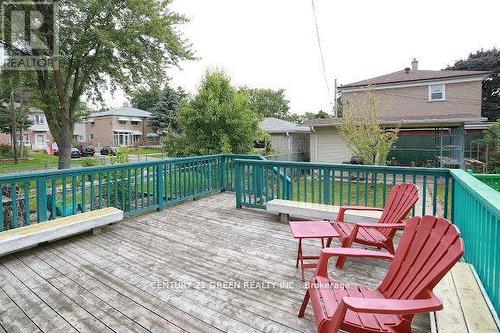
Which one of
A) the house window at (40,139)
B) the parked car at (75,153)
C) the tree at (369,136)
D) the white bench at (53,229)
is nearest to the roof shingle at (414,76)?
the tree at (369,136)

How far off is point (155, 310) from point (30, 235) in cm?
227

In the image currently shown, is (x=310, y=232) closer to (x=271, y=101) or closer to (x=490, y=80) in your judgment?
(x=490, y=80)

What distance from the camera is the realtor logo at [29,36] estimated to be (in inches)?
521

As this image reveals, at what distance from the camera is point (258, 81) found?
49781 mm

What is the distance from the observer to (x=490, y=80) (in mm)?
32125

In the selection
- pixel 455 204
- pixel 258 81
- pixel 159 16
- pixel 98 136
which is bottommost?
pixel 455 204

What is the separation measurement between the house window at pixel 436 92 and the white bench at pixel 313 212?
1642 centimetres

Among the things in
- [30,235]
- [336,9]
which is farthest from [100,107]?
[30,235]

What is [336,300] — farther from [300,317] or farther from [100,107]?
[100,107]

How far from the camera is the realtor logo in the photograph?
13242mm

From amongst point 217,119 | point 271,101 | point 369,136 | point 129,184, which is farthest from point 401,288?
point 271,101

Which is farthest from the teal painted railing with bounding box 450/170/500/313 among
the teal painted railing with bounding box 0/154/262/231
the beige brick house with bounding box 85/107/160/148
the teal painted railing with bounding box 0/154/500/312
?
the beige brick house with bounding box 85/107/160/148

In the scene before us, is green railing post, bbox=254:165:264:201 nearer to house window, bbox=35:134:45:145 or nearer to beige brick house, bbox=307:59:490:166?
beige brick house, bbox=307:59:490:166

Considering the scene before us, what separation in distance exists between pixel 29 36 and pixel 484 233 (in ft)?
58.0
